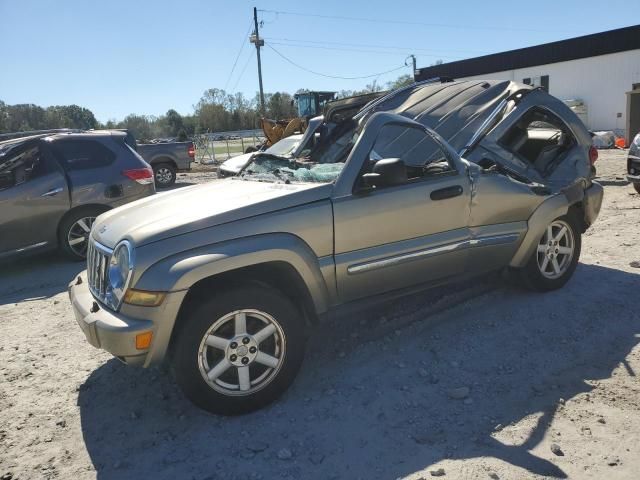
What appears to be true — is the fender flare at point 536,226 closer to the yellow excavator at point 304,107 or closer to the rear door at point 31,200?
the rear door at point 31,200

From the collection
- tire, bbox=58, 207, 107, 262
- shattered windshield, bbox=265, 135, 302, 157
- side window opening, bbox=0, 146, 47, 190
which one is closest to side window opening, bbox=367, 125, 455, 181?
shattered windshield, bbox=265, 135, 302, 157

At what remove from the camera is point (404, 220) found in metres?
3.69

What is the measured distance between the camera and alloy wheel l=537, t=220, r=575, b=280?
15.5 feet

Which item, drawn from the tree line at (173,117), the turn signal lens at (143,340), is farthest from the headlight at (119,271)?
the tree line at (173,117)

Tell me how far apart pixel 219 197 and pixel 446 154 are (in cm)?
181

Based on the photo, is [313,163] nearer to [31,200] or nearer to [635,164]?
[31,200]

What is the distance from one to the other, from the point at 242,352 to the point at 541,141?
4.30m

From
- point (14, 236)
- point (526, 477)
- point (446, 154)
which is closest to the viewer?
point (526, 477)

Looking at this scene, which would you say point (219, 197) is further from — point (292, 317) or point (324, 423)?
point (324, 423)

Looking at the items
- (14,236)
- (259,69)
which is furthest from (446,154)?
(259,69)

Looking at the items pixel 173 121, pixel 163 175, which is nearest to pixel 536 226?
pixel 163 175

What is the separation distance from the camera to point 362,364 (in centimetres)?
373

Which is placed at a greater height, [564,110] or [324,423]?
[564,110]

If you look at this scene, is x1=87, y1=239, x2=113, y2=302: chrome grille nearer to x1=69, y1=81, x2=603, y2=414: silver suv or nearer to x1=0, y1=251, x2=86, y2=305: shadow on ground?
x1=69, y1=81, x2=603, y2=414: silver suv
